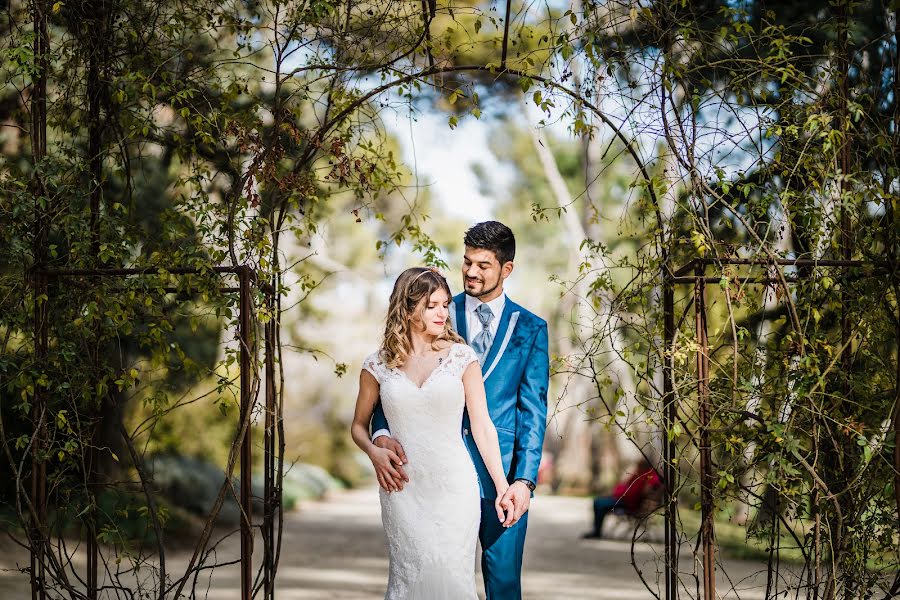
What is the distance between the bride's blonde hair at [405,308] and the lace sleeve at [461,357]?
78 millimetres

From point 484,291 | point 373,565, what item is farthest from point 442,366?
point 373,565

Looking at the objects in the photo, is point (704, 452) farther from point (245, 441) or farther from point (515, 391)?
point (245, 441)

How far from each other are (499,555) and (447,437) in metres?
0.59

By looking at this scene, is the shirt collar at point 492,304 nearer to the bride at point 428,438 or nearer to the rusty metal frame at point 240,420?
the bride at point 428,438

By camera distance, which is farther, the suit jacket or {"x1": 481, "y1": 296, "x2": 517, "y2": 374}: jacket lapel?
{"x1": 481, "y1": 296, "x2": 517, "y2": 374}: jacket lapel

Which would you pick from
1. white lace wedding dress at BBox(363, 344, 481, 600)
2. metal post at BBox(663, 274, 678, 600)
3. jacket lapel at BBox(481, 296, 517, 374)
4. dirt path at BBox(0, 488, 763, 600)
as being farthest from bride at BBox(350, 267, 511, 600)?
dirt path at BBox(0, 488, 763, 600)

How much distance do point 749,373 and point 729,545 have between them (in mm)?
7433

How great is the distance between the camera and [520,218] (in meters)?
28.9

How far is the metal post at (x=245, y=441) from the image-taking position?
13.4 feet

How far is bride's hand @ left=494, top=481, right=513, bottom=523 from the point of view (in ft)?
12.6

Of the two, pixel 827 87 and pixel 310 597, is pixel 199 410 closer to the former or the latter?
pixel 310 597

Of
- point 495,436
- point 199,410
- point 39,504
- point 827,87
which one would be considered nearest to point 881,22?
point 827,87

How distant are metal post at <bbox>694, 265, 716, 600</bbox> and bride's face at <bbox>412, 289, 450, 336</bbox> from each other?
120cm

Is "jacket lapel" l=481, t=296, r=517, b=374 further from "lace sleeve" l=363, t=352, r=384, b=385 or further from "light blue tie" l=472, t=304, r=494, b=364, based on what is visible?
"lace sleeve" l=363, t=352, r=384, b=385
